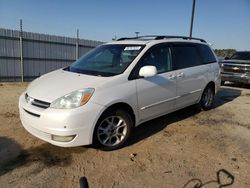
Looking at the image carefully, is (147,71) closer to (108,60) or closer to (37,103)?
(108,60)

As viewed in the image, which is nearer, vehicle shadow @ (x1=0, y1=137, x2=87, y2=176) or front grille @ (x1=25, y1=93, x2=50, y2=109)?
vehicle shadow @ (x1=0, y1=137, x2=87, y2=176)

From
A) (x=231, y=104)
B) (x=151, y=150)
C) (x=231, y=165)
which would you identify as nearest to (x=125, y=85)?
(x=151, y=150)

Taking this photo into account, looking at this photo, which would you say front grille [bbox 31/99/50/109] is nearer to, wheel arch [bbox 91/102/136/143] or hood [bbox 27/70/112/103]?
hood [bbox 27/70/112/103]

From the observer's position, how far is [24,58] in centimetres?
1275

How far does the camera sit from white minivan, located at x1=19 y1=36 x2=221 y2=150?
3561 mm

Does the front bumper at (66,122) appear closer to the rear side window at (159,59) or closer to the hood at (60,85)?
the hood at (60,85)

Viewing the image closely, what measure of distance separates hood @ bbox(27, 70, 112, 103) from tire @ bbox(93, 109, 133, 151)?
508mm

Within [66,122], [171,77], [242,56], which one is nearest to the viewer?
[66,122]

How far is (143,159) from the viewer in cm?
378

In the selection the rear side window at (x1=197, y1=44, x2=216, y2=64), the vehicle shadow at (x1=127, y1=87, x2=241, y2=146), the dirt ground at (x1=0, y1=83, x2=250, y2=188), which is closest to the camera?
the dirt ground at (x1=0, y1=83, x2=250, y2=188)

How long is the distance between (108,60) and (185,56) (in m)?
1.79

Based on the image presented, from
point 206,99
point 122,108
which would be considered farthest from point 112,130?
point 206,99

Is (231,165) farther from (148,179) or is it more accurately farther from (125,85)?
(125,85)

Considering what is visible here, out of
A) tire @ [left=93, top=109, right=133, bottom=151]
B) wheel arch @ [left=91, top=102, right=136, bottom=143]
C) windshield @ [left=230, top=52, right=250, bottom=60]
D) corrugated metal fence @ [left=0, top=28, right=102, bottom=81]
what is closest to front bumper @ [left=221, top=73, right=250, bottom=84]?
windshield @ [left=230, top=52, right=250, bottom=60]
